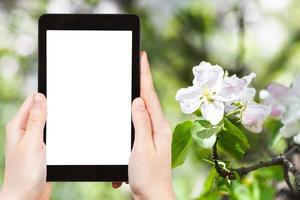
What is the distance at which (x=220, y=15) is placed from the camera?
324 cm

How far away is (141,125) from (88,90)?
0.11m

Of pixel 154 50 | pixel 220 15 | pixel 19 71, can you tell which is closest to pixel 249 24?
pixel 220 15

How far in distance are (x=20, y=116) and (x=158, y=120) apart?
0.50 ft

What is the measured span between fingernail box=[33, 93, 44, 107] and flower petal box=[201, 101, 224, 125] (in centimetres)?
18

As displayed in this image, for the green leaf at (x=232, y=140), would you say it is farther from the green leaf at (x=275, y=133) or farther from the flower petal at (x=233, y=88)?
the green leaf at (x=275, y=133)

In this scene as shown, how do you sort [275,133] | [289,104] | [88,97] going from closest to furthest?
[88,97], [289,104], [275,133]

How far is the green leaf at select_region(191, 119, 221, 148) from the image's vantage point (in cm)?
112

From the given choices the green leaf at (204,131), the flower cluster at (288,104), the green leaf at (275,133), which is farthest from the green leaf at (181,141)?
the green leaf at (275,133)

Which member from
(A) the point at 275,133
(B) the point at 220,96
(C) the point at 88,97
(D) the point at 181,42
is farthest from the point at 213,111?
(D) the point at 181,42

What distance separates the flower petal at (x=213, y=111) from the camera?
3.66ft

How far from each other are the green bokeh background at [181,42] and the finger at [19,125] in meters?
→ 1.73

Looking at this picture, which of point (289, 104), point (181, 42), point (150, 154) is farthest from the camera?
point (181, 42)

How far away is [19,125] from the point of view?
42.6 inches

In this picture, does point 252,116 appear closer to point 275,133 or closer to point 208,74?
point 208,74
